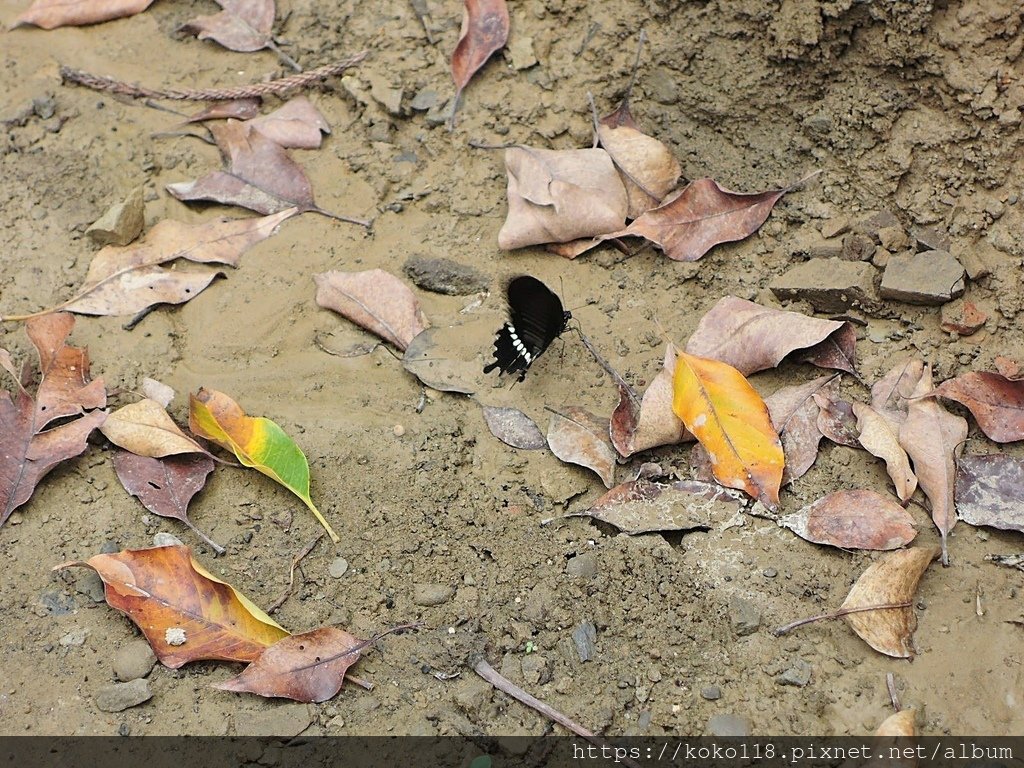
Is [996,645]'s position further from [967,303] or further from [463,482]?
[463,482]

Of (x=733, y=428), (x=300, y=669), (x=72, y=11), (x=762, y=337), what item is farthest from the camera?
(x=72, y=11)

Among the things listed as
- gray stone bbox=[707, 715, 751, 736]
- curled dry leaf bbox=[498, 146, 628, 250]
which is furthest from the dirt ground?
curled dry leaf bbox=[498, 146, 628, 250]

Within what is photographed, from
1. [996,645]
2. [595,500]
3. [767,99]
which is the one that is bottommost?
[595,500]

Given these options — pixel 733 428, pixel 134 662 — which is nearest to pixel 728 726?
pixel 733 428

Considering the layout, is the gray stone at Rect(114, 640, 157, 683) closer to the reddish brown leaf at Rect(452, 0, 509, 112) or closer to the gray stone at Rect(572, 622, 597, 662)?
the gray stone at Rect(572, 622, 597, 662)

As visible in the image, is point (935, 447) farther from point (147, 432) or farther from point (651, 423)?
point (147, 432)

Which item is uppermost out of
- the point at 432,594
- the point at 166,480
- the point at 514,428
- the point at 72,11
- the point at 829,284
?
the point at 829,284

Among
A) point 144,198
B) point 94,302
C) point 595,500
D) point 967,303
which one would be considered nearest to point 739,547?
point 595,500
